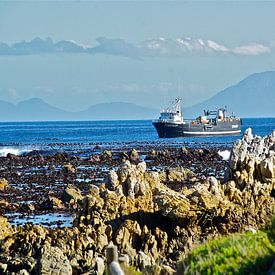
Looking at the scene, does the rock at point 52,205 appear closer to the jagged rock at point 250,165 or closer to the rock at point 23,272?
the jagged rock at point 250,165

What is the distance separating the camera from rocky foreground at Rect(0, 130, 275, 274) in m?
17.2

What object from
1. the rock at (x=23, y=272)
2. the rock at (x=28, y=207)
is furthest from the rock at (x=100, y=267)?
the rock at (x=28, y=207)

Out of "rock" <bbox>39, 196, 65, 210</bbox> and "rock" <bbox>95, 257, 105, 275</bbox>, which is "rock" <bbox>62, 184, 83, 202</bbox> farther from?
"rock" <bbox>95, 257, 105, 275</bbox>

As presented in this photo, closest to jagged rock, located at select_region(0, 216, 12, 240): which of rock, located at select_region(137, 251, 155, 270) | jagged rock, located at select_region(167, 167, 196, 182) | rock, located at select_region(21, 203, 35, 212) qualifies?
rock, located at select_region(137, 251, 155, 270)

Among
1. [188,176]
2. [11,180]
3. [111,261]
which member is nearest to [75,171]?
[11,180]

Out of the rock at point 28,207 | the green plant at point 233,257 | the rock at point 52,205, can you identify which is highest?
the green plant at point 233,257

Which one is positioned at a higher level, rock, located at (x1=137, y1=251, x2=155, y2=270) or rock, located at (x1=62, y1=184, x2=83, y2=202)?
rock, located at (x1=137, y1=251, x2=155, y2=270)

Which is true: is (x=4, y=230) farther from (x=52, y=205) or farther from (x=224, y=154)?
(x=224, y=154)

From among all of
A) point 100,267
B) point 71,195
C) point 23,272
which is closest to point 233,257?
point 100,267

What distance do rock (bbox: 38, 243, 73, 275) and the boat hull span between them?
104m

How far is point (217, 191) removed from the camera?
71.6 ft

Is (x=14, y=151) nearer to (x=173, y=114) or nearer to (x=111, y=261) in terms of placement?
(x=173, y=114)

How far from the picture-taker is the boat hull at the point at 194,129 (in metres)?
121

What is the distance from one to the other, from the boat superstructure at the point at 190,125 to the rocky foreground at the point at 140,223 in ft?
318
